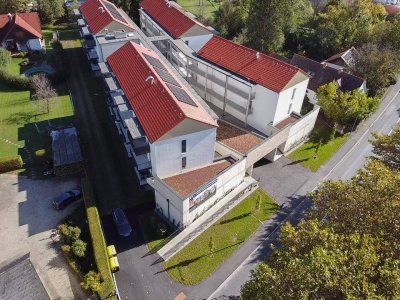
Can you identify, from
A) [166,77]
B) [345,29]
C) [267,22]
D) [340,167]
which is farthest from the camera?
[345,29]

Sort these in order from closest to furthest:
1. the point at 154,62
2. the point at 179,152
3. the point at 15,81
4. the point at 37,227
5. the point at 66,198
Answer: the point at 179,152 < the point at 37,227 < the point at 66,198 < the point at 154,62 < the point at 15,81

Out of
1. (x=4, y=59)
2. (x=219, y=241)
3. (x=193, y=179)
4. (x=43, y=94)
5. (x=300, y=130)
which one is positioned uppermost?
(x=4, y=59)

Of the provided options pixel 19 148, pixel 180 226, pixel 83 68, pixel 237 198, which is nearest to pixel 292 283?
pixel 180 226

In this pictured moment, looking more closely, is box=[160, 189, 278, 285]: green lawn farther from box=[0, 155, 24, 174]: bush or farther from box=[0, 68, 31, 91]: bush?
box=[0, 68, 31, 91]: bush

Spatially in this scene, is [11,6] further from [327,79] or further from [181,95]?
[327,79]

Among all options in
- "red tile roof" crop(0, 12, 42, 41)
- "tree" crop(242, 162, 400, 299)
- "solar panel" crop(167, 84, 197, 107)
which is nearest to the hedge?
"tree" crop(242, 162, 400, 299)

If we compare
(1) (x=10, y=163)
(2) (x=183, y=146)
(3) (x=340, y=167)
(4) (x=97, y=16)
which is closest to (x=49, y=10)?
Result: (4) (x=97, y=16)

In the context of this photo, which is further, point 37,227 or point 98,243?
point 37,227
